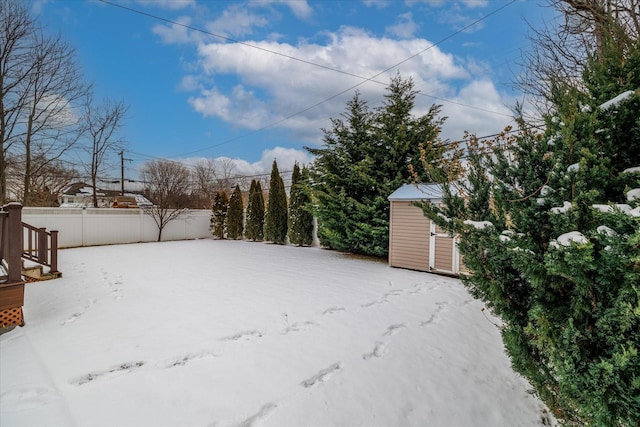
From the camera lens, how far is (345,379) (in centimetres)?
234

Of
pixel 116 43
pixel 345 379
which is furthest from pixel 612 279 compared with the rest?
pixel 116 43

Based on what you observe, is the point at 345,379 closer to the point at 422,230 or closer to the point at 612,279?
the point at 612,279

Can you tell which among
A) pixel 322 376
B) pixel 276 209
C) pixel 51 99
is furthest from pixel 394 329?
pixel 51 99

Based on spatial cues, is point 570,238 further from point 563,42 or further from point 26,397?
point 563,42

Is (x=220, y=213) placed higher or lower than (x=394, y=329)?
higher

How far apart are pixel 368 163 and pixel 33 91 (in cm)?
893

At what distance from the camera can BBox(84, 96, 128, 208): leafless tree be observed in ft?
40.1

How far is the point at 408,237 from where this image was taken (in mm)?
6578

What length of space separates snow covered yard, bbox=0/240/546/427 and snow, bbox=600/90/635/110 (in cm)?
192

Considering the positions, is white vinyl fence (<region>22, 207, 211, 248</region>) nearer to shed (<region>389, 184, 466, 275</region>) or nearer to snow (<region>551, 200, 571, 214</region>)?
shed (<region>389, 184, 466, 275</region>)

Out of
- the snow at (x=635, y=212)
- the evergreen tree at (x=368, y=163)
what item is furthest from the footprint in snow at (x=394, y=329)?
the evergreen tree at (x=368, y=163)

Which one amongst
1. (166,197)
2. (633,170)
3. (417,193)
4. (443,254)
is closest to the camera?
(633,170)

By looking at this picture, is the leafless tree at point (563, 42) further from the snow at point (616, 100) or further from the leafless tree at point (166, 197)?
the leafless tree at point (166, 197)

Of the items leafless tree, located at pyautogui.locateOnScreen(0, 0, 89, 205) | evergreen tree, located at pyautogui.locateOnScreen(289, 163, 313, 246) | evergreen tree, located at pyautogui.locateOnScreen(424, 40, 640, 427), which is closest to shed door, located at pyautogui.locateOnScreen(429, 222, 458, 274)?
evergreen tree, located at pyautogui.locateOnScreen(424, 40, 640, 427)
